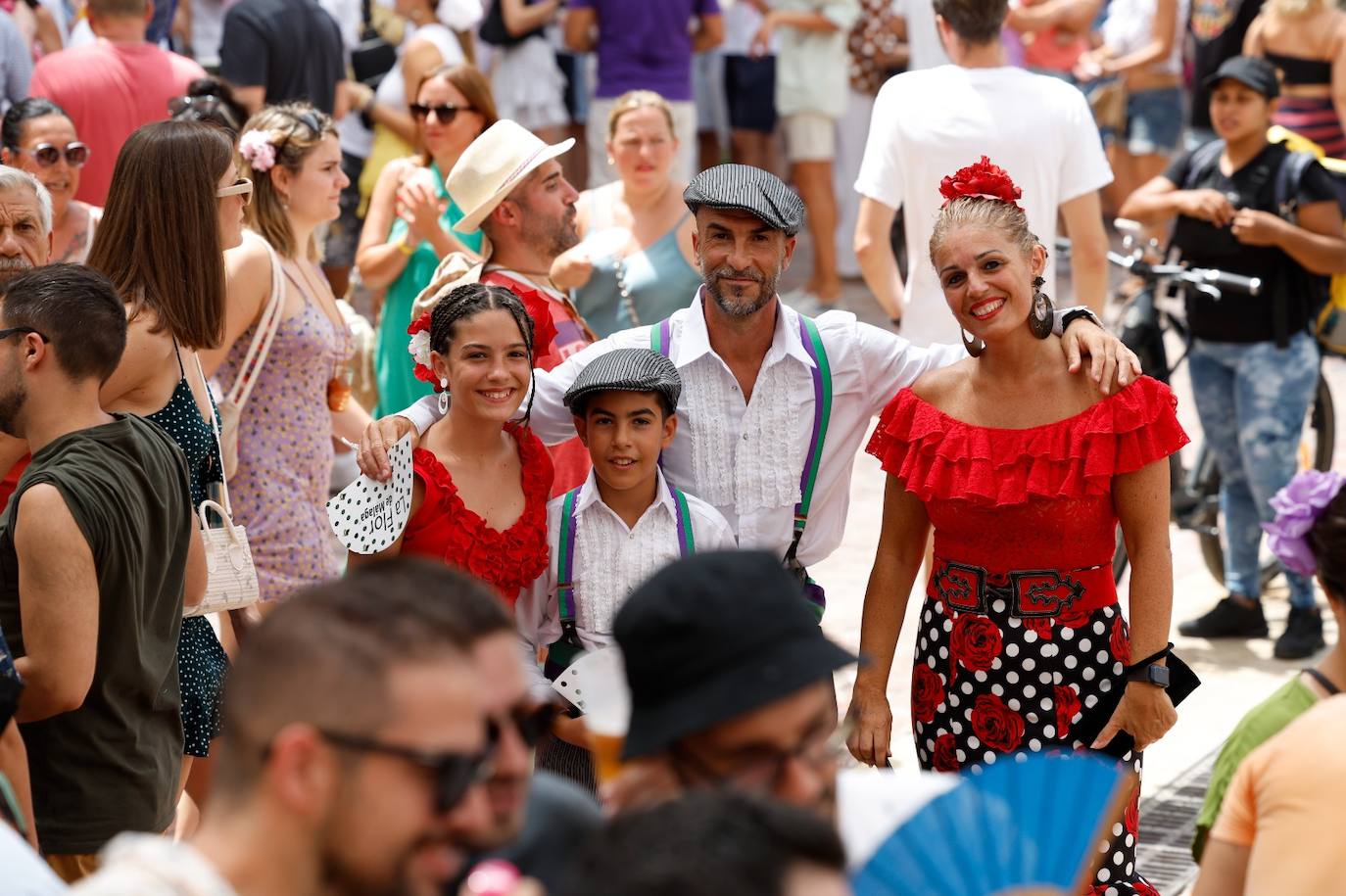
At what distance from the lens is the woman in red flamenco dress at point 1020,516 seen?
156 inches

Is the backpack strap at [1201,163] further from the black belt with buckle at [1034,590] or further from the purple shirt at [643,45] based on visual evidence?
the purple shirt at [643,45]

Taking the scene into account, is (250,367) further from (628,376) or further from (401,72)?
(401,72)

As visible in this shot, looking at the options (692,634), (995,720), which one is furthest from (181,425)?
(692,634)

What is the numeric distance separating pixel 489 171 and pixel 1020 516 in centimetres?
206

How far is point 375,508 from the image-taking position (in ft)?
13.1

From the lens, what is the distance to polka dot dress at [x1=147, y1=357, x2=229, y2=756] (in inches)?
171

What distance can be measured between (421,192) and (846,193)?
7.01 meters

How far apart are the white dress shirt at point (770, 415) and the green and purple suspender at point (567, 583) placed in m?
0.21

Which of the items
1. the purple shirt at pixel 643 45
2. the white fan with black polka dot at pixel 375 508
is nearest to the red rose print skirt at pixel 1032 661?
the white fan with black polka dot at pixel 375 508

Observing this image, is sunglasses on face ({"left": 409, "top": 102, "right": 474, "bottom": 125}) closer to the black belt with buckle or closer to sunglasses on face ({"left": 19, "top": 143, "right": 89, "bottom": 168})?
sunglasses on face ({"left": 19, "top": 143, "right": 89, "bottom": 168})

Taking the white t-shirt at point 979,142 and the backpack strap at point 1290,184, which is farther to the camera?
the backpack strap at point 1290,184

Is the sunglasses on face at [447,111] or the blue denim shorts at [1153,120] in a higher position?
the sunglasses on face at [447,111]

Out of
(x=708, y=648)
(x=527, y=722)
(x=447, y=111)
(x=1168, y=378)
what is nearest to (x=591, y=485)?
(x=708, y=648)

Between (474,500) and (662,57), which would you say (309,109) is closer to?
(474,500)
